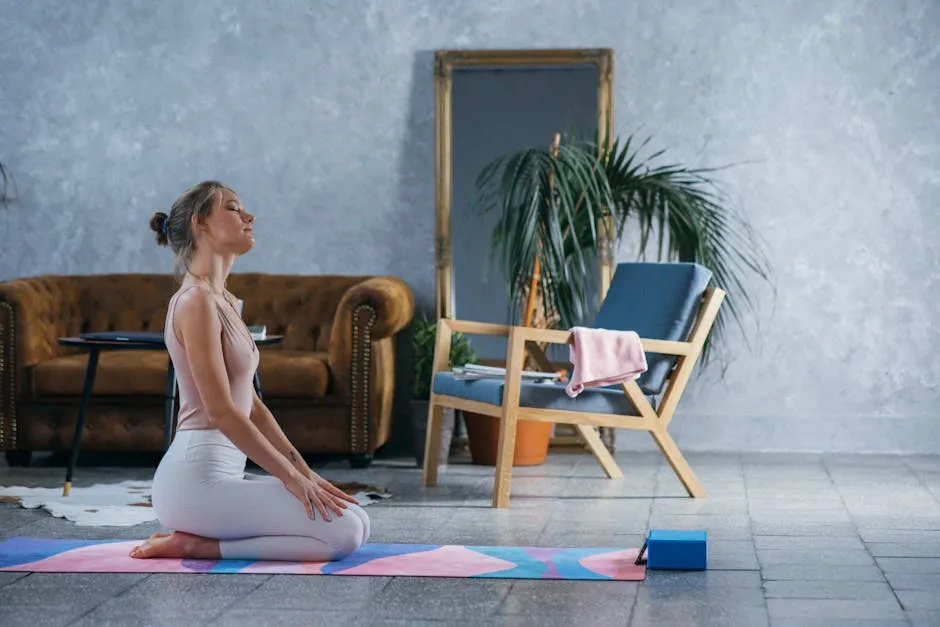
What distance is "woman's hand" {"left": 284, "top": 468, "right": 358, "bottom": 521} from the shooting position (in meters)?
3.29

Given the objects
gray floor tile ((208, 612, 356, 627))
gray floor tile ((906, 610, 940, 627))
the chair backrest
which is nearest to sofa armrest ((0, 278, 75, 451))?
the chair backrest

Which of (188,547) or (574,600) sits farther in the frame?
(188,547)

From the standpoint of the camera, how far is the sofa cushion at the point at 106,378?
5.55m

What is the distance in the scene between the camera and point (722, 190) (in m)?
6.23

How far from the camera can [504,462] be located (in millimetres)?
4582

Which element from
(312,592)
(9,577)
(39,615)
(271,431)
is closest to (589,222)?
(271,431)

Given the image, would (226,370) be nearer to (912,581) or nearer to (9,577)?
(9,577)

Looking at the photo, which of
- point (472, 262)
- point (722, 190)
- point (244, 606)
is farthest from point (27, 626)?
point (722, 190)

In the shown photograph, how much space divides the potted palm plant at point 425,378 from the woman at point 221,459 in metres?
2.28

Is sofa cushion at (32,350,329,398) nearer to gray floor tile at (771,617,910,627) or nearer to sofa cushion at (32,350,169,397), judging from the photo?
sofa cushion at (32,350,169,397)

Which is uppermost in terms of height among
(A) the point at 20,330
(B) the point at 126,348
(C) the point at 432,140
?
(C) the point at 432,140

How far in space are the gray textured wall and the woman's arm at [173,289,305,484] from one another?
124 inches

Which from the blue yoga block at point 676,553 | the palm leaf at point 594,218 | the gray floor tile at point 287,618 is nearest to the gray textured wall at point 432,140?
the palm leaf at point 594,218

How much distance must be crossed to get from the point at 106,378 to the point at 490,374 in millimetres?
1662
